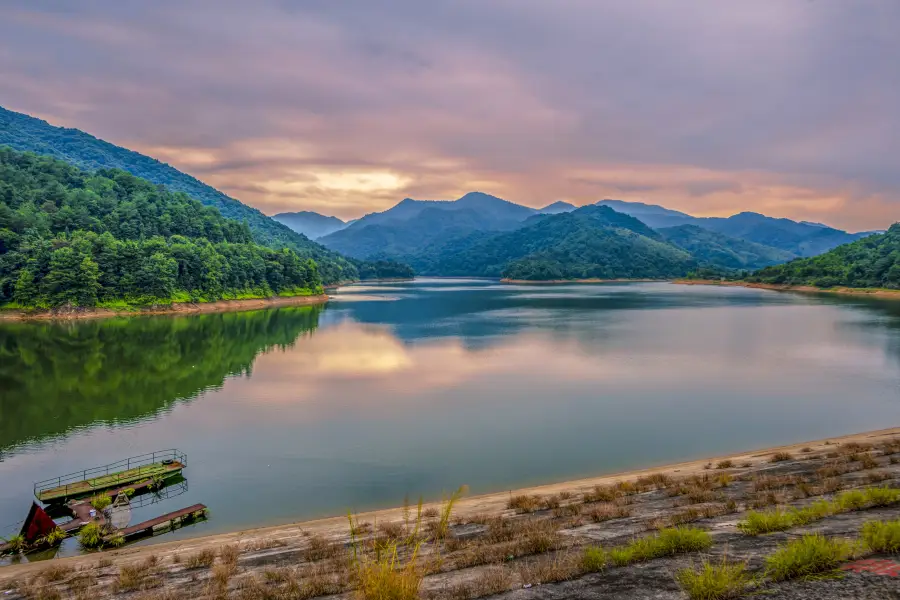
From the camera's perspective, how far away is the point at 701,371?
3928 cm

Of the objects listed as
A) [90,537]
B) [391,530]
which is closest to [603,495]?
[391,530]

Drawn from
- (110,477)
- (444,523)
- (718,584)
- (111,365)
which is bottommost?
(110,477)

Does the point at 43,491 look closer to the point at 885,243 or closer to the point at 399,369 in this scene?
the point at 399,369

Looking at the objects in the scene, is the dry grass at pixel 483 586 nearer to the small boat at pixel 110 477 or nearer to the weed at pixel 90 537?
the weed at pixel 90 537

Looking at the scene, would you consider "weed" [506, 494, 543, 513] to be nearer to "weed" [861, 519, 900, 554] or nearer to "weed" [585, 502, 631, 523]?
"weed" [585, 502, 631, 523]

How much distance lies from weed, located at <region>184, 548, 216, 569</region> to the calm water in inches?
173

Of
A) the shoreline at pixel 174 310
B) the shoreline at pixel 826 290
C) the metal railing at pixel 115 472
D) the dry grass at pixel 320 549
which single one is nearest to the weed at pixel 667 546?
the dry grass at pixel 320 549

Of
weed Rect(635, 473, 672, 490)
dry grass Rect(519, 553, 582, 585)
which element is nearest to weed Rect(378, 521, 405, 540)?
dry grass Rect(519, 553, 582, 585)

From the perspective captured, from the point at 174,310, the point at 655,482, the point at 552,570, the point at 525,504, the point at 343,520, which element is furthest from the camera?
the point at 174,310

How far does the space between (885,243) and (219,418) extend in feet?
593

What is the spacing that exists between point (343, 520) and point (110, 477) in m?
9.91

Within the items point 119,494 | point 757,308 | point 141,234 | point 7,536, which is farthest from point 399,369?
point 141,234

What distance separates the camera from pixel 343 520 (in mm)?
16016

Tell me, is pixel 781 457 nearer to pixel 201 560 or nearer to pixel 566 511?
pixel 566 511
